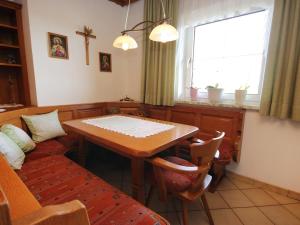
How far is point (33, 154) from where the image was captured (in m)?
1.75

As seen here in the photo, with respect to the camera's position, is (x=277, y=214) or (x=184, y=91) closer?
(x=277, y=214)

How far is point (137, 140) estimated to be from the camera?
51.3 inches

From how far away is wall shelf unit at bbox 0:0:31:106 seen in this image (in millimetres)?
2297

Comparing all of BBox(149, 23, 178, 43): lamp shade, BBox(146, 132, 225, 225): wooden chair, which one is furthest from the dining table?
BBox(149, 23, 178, 43): lamp shade

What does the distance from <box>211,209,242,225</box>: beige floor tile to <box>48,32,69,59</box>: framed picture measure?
2.76 metres

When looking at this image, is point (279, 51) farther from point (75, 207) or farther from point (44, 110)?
point (44, 110)

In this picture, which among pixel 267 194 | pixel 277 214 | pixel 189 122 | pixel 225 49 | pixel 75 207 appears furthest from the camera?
pixel 189 122

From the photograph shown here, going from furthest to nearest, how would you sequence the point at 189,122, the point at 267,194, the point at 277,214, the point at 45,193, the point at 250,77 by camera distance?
the point at 189,122
the point at 250,77
the point at 267,194
the point at 277,214
the point at 45,193

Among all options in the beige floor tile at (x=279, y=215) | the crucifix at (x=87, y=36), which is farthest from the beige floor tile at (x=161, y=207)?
the crucifix at (x=87, y=36)

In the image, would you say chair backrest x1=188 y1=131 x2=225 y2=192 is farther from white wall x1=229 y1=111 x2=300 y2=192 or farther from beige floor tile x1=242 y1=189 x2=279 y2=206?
white wall x1=229 y1=111 x2=300 y2=192

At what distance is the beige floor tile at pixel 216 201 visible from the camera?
1.69m

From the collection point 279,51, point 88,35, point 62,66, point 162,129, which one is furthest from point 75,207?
point 88,35

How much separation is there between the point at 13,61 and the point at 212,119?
295cm

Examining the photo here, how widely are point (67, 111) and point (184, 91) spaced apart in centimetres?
185
